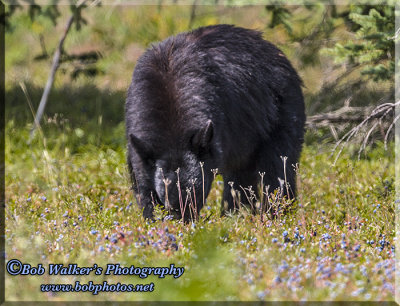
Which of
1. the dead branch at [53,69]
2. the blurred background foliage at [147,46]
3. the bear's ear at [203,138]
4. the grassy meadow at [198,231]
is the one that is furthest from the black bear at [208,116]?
the dead branch at [53,69]

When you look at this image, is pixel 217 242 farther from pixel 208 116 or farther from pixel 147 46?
pixel 147 46

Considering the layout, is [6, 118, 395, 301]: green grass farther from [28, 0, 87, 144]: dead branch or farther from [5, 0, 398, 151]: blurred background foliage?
[5, 0, 398, 151]: blurred background foliage

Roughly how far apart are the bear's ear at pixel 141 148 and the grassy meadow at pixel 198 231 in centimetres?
50

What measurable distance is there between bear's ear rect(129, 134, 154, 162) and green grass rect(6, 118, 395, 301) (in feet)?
1.69

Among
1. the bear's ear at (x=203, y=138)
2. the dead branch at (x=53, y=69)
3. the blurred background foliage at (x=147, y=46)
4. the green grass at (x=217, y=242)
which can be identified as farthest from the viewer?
the dead branch at (x=53, y=69)

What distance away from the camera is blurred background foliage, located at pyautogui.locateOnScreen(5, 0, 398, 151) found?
7012 mm

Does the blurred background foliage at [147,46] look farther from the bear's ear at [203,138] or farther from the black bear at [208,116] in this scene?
the bear's ear at [203,138]

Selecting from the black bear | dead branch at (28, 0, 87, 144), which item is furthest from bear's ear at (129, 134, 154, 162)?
dead branch at (28, 0, 87, 144)

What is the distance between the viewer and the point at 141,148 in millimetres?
5008

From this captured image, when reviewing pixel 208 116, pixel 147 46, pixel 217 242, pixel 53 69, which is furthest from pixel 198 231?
pixel 147 46

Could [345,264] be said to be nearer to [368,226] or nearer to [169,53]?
[368,226]

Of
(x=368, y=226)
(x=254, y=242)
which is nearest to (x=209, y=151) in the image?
(x=254, y=242)

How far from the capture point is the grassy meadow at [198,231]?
347 cm

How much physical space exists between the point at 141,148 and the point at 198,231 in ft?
3.23
